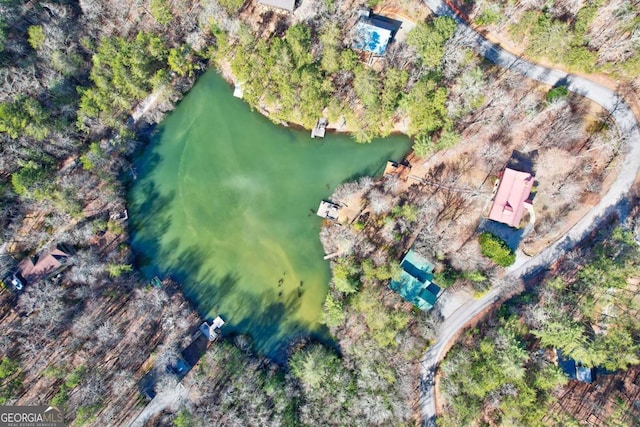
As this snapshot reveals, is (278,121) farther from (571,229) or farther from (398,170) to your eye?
(571,229)

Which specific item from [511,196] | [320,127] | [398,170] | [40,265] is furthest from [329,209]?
[40,265]

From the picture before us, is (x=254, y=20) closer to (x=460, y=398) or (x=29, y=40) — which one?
(x=29, y=40)

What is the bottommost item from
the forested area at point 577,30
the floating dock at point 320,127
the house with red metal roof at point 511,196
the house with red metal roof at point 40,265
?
the house with red metal roof at point 40,265

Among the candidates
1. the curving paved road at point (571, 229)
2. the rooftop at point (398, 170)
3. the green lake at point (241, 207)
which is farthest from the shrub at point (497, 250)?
the green lake at point (241, 207)

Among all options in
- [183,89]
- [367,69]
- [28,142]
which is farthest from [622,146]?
[28,142]

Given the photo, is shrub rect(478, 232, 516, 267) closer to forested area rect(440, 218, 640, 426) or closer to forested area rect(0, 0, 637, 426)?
forested area rect(0, 0, 637, 426)

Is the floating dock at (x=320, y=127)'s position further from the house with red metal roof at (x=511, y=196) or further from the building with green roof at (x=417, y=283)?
the house with red metal roof at (x=511, y=196)
